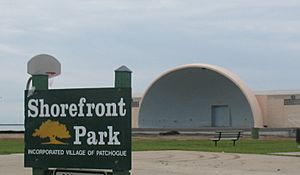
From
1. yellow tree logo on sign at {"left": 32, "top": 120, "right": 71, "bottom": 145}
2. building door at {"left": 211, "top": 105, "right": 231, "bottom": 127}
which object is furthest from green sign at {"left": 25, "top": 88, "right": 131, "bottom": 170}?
building door at {"left": 211, "top": 105, "right": 231, "bottom": 127}

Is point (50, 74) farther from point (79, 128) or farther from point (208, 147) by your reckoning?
point (208, 147)

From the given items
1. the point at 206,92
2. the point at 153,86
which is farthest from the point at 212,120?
the point at 153,86

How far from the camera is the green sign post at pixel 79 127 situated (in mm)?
6824

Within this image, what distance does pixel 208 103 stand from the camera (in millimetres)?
83812

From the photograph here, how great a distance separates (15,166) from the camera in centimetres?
1678

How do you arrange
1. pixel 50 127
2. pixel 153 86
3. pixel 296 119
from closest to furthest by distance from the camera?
pixel 50 127, pixel 296 119, pixel 153 86

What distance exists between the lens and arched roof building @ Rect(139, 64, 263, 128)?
80.1 metres

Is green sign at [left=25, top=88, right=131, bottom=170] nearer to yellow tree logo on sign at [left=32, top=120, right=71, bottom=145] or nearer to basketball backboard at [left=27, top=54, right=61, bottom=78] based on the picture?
yellow tree logo on sign at [left=32, top=120, right=71, bottom=145]

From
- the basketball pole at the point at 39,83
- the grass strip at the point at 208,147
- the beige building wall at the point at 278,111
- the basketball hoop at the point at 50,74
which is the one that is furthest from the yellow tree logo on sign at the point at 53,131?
the beige building wall at the point at 278,111

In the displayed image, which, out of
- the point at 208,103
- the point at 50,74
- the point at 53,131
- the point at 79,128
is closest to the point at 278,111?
the point at 208,103

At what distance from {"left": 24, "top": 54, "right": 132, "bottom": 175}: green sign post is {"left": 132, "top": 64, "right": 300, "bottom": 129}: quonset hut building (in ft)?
229

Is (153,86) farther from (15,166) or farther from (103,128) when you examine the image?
(103,128)

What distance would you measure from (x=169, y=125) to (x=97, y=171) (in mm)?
78545

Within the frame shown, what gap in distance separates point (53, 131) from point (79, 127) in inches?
14.3
